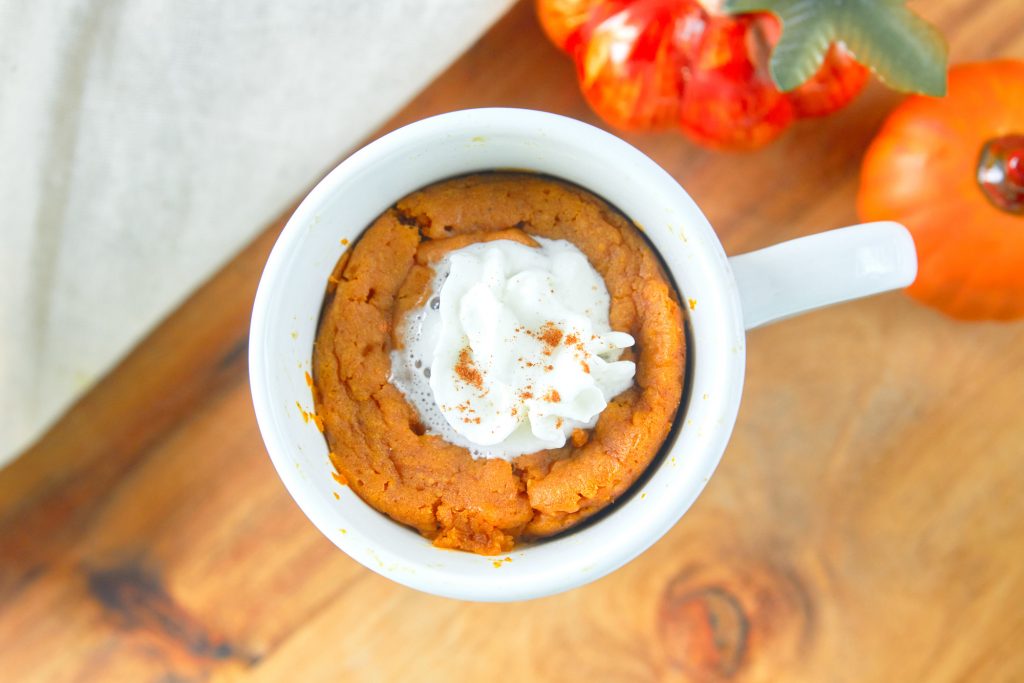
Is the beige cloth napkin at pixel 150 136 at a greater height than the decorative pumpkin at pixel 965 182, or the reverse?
the beige cloth napkin at pixel 150 136

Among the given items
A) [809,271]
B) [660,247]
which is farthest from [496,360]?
[809,271]

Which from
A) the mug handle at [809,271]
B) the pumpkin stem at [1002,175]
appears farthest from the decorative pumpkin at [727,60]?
the mug handle at [809,271]

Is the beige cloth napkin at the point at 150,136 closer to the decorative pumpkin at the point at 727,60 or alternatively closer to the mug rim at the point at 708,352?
the decorative pumpkin at the point at 727,60

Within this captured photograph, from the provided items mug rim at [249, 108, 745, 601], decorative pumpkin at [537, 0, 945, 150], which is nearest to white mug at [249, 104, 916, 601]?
mug rim at [249, 108, 745, 601]

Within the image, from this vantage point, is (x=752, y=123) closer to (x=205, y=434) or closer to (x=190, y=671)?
(x=205, y=434)

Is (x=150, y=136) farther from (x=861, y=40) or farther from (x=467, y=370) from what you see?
(x=861, y=40)

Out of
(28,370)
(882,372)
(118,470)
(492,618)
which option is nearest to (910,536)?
(882,372)
